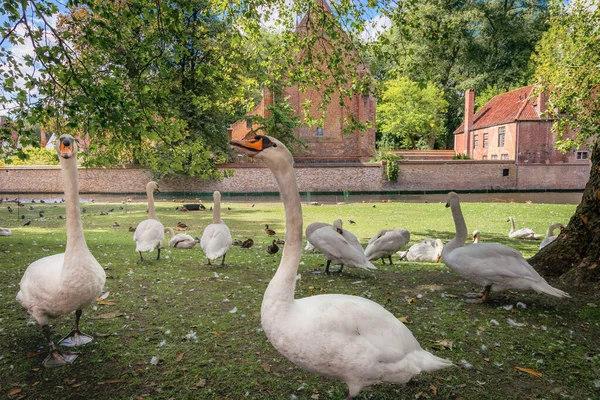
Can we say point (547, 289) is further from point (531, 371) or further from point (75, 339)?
point (75, 339)

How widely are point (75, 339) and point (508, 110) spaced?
54.5m

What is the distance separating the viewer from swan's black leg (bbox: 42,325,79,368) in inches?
149

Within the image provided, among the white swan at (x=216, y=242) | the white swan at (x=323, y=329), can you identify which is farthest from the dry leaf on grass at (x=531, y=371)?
the white swan at (x=216, y=242)

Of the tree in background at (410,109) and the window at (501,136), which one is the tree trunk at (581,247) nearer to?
the window at (501,136)

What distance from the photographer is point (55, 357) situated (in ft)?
12.6

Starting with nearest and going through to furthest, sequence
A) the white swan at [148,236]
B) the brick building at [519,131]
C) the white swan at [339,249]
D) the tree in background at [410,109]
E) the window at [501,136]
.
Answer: the white swan at [339,249]
the white swan at [148,236]
the brick building at [519,131]
the window at [501,136]
the tree in background at [410,109]

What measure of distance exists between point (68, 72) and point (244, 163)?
115 ft

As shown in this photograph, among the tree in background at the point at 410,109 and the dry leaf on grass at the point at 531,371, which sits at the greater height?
the tree in background at the point at 410,109

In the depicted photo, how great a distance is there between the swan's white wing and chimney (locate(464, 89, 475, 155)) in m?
53.9

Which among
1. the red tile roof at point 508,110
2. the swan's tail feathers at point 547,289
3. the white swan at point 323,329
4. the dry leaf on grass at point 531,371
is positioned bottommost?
the dry leaf on grass at point 531,371

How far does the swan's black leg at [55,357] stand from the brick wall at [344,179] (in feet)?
110

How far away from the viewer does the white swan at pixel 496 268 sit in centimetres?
507

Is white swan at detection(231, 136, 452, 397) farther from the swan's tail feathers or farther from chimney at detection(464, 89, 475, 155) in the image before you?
chimney at detection(464, 89, 475, 155)

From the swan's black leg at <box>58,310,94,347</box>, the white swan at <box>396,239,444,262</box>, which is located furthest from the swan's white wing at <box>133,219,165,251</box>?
the white swan at <box>396,239,444,262</box>
